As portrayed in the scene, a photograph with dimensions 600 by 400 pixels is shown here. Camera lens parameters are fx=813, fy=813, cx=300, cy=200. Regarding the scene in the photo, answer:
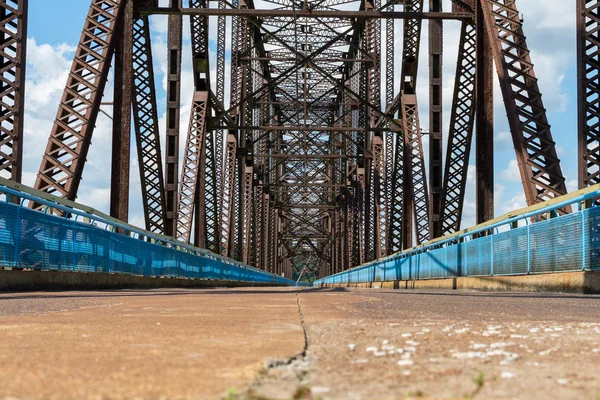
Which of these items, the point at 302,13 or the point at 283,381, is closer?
the point at 283,381

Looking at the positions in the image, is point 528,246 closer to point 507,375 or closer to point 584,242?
point 584,242

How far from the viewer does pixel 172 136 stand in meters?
23.6

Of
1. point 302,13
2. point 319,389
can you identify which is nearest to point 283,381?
point 319,389

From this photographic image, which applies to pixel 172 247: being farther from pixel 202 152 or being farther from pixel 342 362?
pixel 342 362

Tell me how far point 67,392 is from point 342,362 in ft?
3.01

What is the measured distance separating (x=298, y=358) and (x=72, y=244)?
10227 millimetres

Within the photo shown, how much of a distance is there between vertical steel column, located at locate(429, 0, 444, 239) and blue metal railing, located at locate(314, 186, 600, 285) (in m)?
4.41

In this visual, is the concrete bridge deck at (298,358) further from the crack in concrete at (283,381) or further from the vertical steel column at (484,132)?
the vertical steel column at (484,132)

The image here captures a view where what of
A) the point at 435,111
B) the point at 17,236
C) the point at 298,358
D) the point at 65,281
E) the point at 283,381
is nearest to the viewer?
the point at 283,381

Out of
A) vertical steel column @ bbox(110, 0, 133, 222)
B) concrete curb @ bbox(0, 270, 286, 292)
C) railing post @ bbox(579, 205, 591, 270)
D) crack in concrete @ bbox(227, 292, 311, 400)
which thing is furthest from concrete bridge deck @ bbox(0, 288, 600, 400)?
vertical steel column @ bbox(110, 0, 133, 222)

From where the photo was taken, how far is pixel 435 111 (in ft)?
77.7

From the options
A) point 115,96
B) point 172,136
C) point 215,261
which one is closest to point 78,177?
point 115,96

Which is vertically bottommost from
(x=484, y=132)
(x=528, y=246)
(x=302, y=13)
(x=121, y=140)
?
(x=528, y=246)

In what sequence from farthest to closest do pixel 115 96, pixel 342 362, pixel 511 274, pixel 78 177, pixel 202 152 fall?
pixel 202 152 < pixel 115 96 < pixel 78 177 < pixel 511 274 < pixel 342 362
